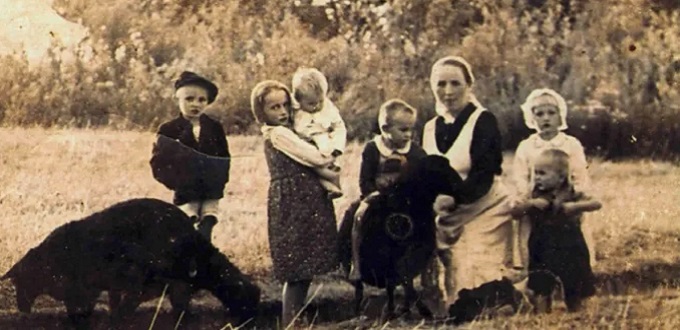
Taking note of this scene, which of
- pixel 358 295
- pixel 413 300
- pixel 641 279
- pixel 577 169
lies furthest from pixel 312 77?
pixel 641 279

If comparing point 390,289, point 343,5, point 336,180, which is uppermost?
point 343,5

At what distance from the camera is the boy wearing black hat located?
6395mm

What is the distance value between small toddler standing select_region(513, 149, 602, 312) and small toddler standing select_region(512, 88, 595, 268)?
0.03 meters

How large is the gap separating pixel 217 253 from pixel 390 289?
38.0 inches

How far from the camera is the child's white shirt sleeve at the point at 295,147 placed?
6375mm

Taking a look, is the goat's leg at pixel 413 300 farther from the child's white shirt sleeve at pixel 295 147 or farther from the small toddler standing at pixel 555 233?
the child's white shirt sleeve at pixel 295 147

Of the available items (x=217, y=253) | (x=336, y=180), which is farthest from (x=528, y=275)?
(x=217, y=253)

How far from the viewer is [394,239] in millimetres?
6422

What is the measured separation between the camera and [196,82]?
646 centimetres

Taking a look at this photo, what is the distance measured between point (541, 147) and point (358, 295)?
1.30 m

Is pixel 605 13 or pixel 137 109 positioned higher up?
pixel 605 13

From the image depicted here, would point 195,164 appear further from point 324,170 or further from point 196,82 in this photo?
point 324,170

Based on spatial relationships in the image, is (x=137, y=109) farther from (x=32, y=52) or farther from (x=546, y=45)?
(x=546, y=45)

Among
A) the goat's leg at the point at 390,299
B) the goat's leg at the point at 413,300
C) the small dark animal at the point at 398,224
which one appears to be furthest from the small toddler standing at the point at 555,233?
the goat's leg at the point at 390,299
